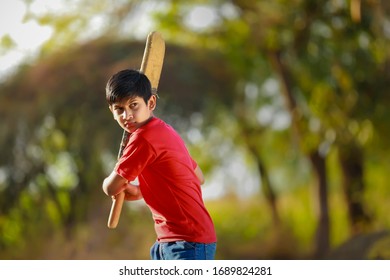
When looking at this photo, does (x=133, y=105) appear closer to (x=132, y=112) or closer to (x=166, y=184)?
(x=132, y=112)

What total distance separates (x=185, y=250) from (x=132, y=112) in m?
0.30

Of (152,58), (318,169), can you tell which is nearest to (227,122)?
(318,169)

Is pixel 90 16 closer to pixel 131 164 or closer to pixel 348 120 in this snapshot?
pixel 348 120

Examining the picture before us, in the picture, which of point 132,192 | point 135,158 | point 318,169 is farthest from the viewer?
point 318,169

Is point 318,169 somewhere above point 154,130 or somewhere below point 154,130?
above

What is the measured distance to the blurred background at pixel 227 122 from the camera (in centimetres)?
405

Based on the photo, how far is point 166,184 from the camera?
1.44 metres

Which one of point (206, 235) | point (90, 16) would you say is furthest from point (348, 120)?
point (206, 235)

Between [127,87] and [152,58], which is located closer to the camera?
[127,87]

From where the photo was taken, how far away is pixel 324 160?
4.27m

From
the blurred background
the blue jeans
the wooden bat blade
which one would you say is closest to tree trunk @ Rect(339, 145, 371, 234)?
the blurred background

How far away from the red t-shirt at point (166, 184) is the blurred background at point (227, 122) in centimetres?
256

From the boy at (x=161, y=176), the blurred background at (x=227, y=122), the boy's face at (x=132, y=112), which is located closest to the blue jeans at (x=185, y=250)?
the boy at (x=161, y=176)

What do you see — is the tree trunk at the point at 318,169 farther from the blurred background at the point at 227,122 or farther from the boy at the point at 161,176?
the boy at the point at 161,176
